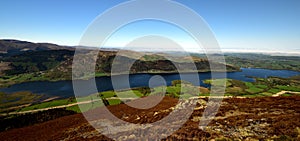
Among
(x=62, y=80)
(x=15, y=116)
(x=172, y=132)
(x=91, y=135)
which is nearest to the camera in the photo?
(x=172, y=132)

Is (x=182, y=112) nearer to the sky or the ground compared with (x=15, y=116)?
nearer to the sky

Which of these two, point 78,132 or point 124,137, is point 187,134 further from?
point 78,132

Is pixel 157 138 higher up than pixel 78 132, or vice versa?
pixel 157 138

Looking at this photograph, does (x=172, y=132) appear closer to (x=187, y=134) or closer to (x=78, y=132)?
(x=187, y=134)

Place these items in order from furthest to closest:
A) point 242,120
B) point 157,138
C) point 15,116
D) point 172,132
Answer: point 15,116, point 242,120, point 172,132, point 157,138

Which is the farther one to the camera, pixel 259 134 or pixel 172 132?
pixel 172 132

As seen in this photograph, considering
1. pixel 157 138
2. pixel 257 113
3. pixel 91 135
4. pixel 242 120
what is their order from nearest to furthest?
1. pixel 157 138
2. pixel 242 120
3. pixel 91 135
4. pixel 257 113

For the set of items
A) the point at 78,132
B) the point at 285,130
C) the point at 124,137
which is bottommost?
the point at 78,132

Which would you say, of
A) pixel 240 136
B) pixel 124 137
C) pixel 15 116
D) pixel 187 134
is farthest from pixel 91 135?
pixel 15 116

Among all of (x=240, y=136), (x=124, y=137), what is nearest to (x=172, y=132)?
(x=124, y=137)
